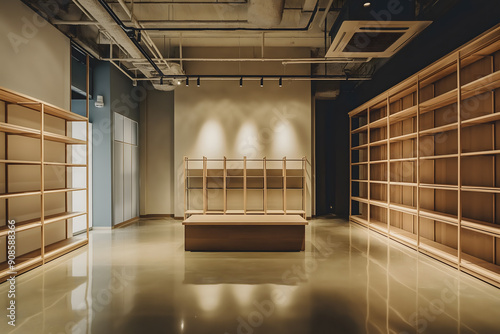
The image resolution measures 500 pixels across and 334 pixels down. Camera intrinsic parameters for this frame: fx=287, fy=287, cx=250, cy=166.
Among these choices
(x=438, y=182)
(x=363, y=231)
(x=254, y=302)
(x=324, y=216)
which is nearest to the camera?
(x=254, y=302)

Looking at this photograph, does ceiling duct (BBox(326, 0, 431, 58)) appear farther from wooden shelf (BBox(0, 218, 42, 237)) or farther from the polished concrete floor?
wooden shelf (BBox(0, 218, 42, 237))

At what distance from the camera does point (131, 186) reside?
778cm

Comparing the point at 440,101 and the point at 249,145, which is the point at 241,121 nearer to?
the point at 249,145

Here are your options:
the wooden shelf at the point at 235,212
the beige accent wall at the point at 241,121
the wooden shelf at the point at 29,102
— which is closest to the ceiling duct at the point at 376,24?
the beige accent wall at the point at 241,121

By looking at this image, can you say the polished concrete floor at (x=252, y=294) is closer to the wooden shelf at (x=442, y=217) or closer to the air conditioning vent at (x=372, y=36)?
the wooden shelf at (x=442, y=217)

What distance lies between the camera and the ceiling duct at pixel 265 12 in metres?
4.25

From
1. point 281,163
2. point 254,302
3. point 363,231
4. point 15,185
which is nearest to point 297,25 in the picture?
point 281,163

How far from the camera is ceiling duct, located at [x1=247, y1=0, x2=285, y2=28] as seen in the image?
425 cm

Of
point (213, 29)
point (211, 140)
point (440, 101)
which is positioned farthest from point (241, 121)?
point (440, 101)

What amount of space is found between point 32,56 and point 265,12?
3.64m

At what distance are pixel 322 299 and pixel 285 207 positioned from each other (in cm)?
457

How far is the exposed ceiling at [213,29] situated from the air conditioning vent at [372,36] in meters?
0.12

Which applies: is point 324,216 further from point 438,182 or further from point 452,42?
point 452,42

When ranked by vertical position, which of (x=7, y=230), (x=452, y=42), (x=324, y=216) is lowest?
(x=324, y=216)
